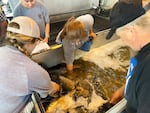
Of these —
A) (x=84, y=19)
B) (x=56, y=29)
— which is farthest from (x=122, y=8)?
(x=56, y=29)

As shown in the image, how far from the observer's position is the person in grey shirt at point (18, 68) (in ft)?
3.22

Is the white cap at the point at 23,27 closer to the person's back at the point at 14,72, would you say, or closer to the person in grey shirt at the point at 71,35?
the person's back at the point at 14,72

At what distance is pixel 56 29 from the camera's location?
127 inches

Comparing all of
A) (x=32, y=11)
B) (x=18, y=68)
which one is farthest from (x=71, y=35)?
(x=18, y=68)

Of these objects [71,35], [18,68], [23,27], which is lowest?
[71,35]

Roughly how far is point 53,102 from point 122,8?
3.60 ft

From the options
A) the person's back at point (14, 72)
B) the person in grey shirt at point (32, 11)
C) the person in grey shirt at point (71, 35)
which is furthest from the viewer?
the person in grey shirt at point (32, 11)

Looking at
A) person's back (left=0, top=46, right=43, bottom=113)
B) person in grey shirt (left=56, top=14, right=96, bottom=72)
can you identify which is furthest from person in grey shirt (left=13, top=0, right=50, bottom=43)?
person's back (left=0, top=46, right=43, bottom=113)

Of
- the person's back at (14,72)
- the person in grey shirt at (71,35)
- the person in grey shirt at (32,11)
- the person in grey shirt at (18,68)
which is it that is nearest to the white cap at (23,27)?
the person in grey shirt at (18,68)

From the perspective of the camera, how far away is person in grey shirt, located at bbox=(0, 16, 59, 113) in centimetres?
98

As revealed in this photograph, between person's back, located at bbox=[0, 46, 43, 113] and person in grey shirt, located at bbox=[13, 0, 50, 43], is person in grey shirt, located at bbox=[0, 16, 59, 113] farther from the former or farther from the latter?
person in grey shirt, located at bbox=[13, 0, 50, 43]

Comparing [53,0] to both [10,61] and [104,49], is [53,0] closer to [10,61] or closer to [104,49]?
[104,49]

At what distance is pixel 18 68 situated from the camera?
977 mm

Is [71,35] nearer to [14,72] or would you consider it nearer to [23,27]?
[23,27]
